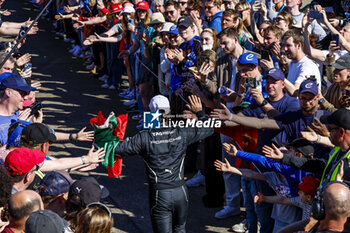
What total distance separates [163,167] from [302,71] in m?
2.58

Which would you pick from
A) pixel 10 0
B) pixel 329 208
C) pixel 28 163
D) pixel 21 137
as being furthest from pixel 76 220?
pixel 10 0

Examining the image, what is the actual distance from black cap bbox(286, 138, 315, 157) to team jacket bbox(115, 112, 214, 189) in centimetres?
119

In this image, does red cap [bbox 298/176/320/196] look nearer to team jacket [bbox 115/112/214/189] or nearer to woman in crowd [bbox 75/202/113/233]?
team jacket [bbox 115/112/214/189]

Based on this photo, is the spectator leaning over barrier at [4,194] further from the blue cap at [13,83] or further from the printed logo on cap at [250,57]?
the printed logo on cap at [250,57]

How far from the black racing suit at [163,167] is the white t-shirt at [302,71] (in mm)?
2075

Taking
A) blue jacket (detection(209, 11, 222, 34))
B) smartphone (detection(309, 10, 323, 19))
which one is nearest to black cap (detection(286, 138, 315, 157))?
smartphone (detection(309, 10, 323, 19))

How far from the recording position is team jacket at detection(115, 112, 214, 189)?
6.44 meters

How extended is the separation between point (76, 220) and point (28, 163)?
942mm

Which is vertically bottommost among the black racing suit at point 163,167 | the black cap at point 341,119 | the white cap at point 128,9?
the black racing suit at point 163,167

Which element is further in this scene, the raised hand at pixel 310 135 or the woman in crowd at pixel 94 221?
the raised hand at pixel 310 135

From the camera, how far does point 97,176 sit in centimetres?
925

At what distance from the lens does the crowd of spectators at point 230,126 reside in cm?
503

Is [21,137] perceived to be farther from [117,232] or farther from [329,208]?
[329,208]

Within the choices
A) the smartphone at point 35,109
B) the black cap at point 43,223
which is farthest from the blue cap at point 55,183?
the smartphone at point 35,109
